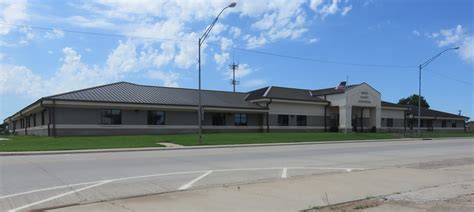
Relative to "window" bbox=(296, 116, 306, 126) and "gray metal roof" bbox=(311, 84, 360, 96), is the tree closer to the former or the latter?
"gray metal roof" bbox=(311, 84, 360, 96)

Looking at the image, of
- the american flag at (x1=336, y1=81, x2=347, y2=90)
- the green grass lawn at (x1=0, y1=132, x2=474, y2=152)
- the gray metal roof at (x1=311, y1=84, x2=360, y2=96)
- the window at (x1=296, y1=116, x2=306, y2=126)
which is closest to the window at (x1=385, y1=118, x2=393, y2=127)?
the gray metal roof at (x1=311, y1=84, x2=360, y2=96)

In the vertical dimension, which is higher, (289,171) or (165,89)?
(165,89)

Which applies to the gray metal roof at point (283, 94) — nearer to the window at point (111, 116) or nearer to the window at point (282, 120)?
the window at point (282, 120)

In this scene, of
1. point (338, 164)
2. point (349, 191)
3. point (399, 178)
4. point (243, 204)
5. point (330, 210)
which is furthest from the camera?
point (338, 164)

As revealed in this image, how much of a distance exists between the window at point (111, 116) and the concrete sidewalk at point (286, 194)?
103ft

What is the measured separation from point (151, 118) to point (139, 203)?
119 ft

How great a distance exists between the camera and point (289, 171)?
1498cm

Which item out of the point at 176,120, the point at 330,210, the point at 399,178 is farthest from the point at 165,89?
the point at 330,210

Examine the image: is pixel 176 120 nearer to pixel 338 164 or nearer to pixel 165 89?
pixel 165 89

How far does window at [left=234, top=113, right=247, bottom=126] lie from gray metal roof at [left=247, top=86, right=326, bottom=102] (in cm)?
310

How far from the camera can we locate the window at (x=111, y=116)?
41.2 m

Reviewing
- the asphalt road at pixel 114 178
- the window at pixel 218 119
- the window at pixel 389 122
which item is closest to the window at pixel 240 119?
the window at pixel 218 119

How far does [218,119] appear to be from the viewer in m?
49.7

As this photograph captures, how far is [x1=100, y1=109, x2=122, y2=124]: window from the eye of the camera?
41.2 meters
